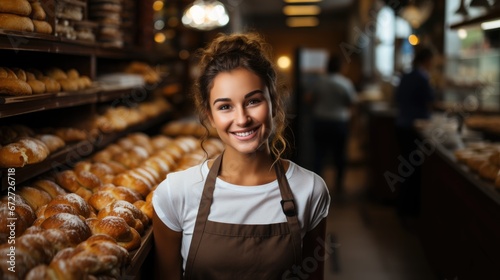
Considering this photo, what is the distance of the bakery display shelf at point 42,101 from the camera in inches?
83.9

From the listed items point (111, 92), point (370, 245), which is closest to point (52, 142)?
point (111, 92)

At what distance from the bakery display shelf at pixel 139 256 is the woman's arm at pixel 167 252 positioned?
0.04 metres

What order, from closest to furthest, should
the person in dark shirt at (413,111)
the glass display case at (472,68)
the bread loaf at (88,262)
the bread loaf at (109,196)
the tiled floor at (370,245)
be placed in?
the bread loaf at (88,262) < the bread loaf at (109,196) < the tiled floor at (370,245) < the person in dark shirt at (413,111) < the glass display case at (472,68)

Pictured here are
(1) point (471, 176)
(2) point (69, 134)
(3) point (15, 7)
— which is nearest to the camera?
(3) point (15, 7)

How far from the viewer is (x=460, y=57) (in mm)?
8133

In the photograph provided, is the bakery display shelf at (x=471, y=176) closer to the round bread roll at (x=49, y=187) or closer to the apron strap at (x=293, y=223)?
the apron strap at (x=293, y=223)

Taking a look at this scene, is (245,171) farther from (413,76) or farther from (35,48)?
(413,76)

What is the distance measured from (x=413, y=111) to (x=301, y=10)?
10.2 metres

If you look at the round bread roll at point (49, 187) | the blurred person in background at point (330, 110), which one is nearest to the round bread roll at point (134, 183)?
the round bread roll at point (49, 187)

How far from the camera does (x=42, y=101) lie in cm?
251

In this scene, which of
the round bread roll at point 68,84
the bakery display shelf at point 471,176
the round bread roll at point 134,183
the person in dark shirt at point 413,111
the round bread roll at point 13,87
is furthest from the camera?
the person in dark shirt at point 413,111

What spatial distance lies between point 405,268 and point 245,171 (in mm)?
3032

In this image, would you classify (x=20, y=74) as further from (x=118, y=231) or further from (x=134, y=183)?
(x=118, y=231)

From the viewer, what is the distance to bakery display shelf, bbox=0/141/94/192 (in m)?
2.19
